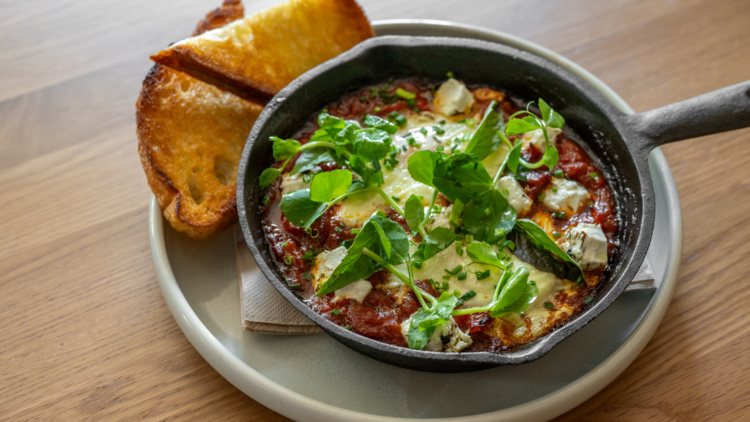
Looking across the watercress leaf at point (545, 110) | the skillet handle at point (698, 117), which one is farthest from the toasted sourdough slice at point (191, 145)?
the skillet handle at point (698, 117)

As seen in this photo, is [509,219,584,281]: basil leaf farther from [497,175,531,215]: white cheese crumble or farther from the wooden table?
the wooden table

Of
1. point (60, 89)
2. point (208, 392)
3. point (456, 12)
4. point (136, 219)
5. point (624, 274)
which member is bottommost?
point (208, 392)

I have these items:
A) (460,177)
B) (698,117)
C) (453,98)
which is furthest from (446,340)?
(698,117)

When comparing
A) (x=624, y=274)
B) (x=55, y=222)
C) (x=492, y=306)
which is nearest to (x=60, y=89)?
(x=55, y=222)

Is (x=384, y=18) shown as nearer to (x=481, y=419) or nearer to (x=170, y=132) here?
(x=170, y=132)

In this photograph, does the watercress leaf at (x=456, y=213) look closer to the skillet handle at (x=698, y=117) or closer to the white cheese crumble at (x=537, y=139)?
the white cheese crumble at (x=537, y=139)

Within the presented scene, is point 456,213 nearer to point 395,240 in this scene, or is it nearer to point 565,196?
point 395,240
